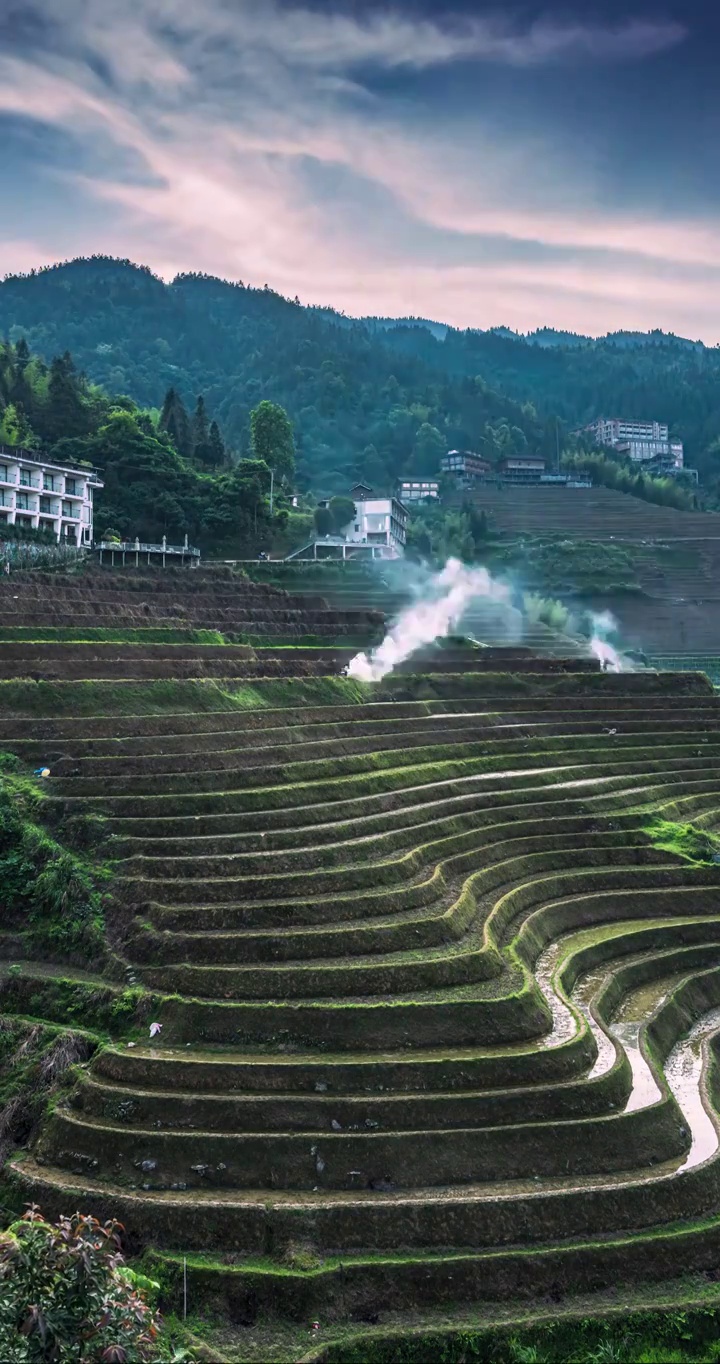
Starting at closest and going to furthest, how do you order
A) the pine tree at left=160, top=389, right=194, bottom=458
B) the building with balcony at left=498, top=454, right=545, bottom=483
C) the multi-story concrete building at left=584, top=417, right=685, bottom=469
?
1. the pine tree at left=160, top=389, right=194, bottom=458
2. the building with balcony at left=498, top=454, right=545, bottom=483
3. the multi-story concrete building at left=584, top=417, right=685, bottom=469

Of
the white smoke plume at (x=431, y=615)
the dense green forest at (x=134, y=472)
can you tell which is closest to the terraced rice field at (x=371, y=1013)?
the white smoke plume at (x=431, y=615)

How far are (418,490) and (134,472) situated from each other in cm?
4194

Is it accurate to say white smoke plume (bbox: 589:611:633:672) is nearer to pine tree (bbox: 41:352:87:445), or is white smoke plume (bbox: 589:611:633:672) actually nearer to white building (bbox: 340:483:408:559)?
white building (bbox: 340:483:408:559)

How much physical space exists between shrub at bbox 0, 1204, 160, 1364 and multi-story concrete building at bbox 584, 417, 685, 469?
119457 mm

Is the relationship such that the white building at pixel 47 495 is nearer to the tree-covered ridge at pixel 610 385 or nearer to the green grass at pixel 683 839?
the green grass at pixel 683 839

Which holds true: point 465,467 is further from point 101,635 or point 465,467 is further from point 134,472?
point 101,635

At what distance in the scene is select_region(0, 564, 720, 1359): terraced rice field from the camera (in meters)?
14.5

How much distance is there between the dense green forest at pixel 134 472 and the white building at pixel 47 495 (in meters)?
1.56

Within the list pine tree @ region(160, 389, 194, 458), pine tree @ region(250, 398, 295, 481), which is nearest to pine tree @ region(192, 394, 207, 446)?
pine tree @ region(160, 389, 194, 458)

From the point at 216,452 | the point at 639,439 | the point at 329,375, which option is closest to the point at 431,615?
the point at 216,452

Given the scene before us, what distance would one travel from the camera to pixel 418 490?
9531cm

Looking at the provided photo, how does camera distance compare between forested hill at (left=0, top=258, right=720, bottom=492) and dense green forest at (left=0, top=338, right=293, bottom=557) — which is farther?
forested hill at (left=0, top=258, right=720, bottom=492)

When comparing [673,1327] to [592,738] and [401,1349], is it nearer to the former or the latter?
[401,1349]

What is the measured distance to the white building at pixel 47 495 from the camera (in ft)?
150
